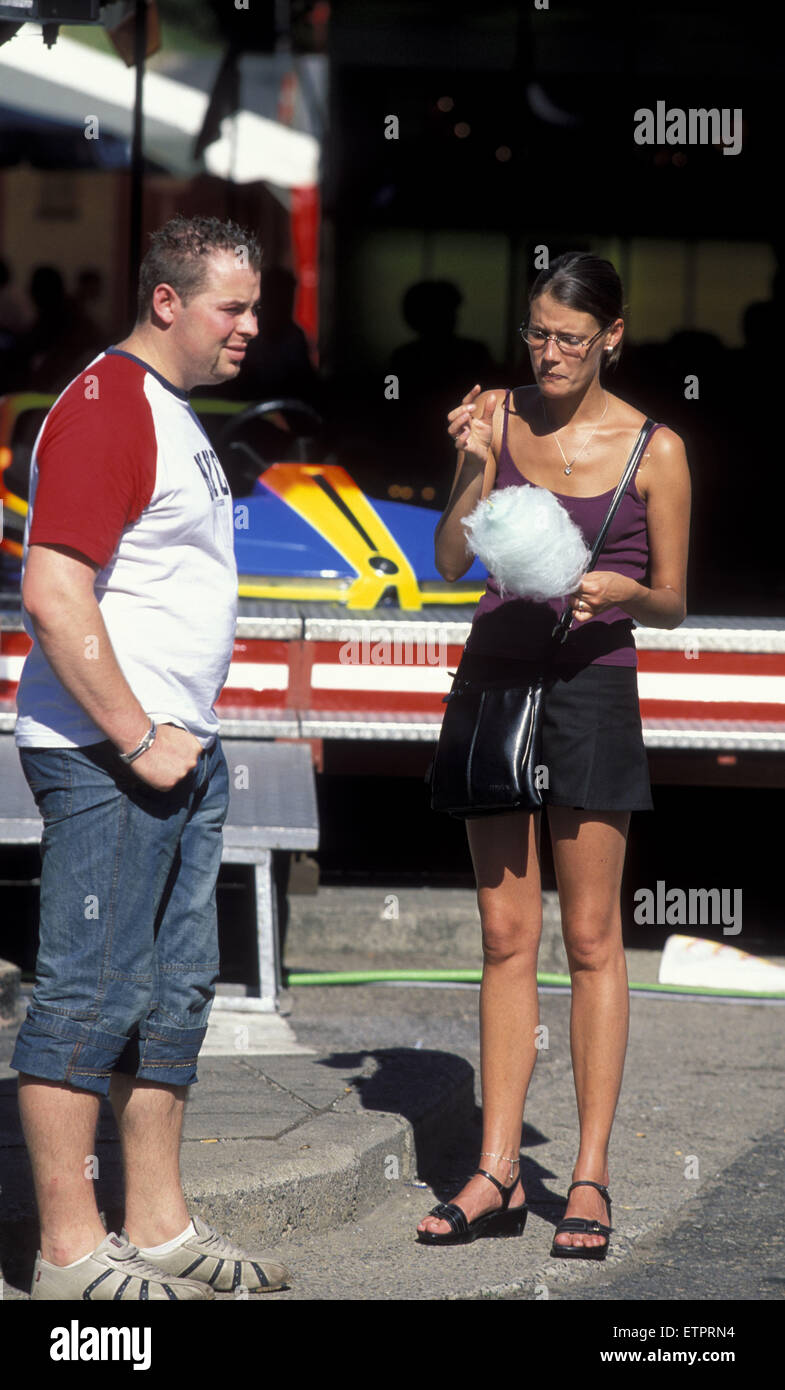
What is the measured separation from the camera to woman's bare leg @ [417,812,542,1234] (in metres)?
3.50

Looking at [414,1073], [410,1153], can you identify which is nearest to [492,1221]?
[410,1153]

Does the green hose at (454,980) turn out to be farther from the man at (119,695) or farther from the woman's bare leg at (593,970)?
the man at (119,695)

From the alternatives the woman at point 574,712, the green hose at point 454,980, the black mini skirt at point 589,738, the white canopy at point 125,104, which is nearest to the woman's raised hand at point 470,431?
the woman at point 574,712

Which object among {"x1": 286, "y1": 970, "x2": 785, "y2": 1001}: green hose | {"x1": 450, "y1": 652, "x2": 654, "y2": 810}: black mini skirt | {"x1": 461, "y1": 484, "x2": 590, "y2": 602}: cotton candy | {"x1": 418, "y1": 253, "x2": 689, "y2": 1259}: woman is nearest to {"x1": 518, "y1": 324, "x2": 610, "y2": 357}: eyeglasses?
{"x1": 418, "y1": 253, "x2": 689, "y2": 1259}: woman

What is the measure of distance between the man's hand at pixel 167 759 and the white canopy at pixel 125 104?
14357 mm

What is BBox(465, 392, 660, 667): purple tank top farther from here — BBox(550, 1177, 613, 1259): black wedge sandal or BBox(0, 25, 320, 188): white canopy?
BBox(0, 25, 320, 188): white canopy

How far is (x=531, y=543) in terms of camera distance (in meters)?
3.26

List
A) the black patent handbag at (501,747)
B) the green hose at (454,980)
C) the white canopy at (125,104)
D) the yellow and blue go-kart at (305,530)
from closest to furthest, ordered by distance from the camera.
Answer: the black patent handbag at (501,747) < the green hose at (454,980) < the yellow and blue go-kart at (305,530) < the white canopy at (125,104)

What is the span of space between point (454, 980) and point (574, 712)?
244cm

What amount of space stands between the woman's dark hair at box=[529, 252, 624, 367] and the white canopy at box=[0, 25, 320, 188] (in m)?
13.7

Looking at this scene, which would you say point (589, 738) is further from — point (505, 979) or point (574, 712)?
point (505, 979)

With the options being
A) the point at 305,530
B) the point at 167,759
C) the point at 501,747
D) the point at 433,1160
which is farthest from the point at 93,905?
the point at 305,530

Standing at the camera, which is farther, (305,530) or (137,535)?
(305,530)

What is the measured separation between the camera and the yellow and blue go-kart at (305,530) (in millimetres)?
6469
